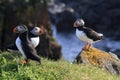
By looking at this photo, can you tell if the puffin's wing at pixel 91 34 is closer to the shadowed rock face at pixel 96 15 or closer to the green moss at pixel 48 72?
the green moss at pixel 48 72

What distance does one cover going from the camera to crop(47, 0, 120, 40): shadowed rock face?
41.4 metres

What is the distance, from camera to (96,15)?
4350 cm

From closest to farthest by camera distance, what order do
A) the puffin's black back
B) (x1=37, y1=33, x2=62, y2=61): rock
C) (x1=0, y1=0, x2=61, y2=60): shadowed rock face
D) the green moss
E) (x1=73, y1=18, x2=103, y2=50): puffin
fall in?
the green moss
the puffin's black back
(x1=73, y1=18, x2=103, y2=50): puffin
(x1=37, y1=33, x2=62, y2=61): rock
(x1=0, y1=0, x2=61, y2=60): shadowed rock face

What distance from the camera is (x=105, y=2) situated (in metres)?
44.2

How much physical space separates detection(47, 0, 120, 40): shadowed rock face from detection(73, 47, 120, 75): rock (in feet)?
80.3

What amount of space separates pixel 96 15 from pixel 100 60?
2884 centimetres

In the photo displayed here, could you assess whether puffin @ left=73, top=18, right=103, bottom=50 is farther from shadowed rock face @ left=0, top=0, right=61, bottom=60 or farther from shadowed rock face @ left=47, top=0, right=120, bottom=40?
shadowed rock face @ left=47, top=0, right=120, bottom=40

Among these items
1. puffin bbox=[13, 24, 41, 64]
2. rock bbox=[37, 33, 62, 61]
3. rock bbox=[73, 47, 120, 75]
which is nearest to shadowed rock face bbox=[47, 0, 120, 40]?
rock bbox=[37, 33, 62, 61]

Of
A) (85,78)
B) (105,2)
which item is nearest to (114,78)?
(85,78)

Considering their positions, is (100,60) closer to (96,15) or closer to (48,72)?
(48,72)

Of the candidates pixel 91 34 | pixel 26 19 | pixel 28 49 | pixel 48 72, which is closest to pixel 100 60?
pixel 91 34

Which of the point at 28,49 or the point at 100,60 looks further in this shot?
the point at 100,60

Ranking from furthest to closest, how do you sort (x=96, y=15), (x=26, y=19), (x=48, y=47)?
(x=96, y=15), (x=26, y=19), (x=48, y=47)

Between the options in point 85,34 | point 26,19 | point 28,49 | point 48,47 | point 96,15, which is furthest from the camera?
point 96,15
